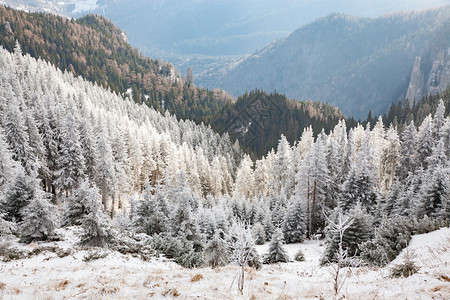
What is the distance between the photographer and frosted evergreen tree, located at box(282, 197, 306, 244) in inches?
1077

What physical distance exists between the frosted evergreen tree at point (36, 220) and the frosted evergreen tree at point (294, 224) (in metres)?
20.8

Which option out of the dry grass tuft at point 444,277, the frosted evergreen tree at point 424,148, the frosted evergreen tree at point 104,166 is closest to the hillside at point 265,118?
the frosted evergreen tree at point 424,148

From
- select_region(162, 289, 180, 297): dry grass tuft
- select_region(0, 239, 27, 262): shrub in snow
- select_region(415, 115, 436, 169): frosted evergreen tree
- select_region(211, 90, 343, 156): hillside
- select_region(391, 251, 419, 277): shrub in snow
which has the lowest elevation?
select_region(0, 239, 27, 262): shrub in snow

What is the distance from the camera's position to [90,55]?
199750mm

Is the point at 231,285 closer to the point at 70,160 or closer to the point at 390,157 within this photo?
the point at 70,160

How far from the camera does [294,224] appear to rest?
91.2ft

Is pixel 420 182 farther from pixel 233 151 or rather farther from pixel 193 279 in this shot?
pixel 233 151

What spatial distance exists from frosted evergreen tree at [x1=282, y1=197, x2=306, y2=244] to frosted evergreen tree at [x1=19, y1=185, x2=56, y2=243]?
20.8 meters

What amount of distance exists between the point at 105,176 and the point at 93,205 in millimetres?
22501

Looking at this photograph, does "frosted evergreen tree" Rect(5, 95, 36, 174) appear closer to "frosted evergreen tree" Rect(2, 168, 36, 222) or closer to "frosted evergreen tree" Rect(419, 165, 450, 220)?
"frosted evergreen tree" Rect(2, 168, 36, 222)

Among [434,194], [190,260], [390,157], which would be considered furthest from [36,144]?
[390,157]

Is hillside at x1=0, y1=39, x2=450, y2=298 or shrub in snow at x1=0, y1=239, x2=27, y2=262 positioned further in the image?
shrub in snow at x1=0, y1=239, x2=27, y2=262

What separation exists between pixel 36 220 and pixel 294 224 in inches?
879

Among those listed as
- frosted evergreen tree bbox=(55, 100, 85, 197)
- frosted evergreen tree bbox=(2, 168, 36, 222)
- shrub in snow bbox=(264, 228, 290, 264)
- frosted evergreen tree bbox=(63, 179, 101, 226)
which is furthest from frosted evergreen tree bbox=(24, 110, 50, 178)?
shrub in snow bbox=(264, 228, 290, 264)
